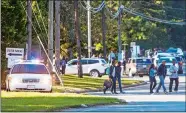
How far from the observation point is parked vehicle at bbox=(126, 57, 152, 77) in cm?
5540

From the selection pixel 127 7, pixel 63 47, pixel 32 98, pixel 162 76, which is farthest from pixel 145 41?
pixel 32 98

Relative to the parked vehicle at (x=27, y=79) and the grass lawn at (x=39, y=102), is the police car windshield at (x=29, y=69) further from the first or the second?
the grass lawn at (x=39, y=102)

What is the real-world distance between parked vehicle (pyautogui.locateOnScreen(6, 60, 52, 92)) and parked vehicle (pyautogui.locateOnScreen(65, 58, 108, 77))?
81.5 feet

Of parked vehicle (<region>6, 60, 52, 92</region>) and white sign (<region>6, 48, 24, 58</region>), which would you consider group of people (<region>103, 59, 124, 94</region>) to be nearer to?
parked vehicle (<region>6, 60, 52, 92</region>)

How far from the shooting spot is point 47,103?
20734 millimetres

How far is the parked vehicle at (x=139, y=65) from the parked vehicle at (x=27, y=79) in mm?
28600

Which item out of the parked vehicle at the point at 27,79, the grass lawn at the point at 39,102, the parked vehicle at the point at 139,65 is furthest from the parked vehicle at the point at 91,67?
the grass lawn at the point at 39,102

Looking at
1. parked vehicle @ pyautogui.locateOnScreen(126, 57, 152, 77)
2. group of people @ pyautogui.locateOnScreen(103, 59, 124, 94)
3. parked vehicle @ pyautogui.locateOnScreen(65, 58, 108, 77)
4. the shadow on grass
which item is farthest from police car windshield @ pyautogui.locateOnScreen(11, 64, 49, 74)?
parked vehicle @ pyautogui.locateOnScreen(126, 57, 152, 77)

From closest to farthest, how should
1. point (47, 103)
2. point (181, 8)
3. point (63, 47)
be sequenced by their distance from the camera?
point (47, 103)
point (63, 47)
point (181, 8)

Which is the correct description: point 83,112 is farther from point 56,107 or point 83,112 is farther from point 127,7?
point 127,7

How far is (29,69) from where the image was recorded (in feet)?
90.5

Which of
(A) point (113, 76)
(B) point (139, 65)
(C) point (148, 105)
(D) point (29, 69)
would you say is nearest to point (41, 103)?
(C) point (148, 105)

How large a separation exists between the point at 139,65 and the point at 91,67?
17.2 feet

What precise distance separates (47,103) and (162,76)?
1184 cm
